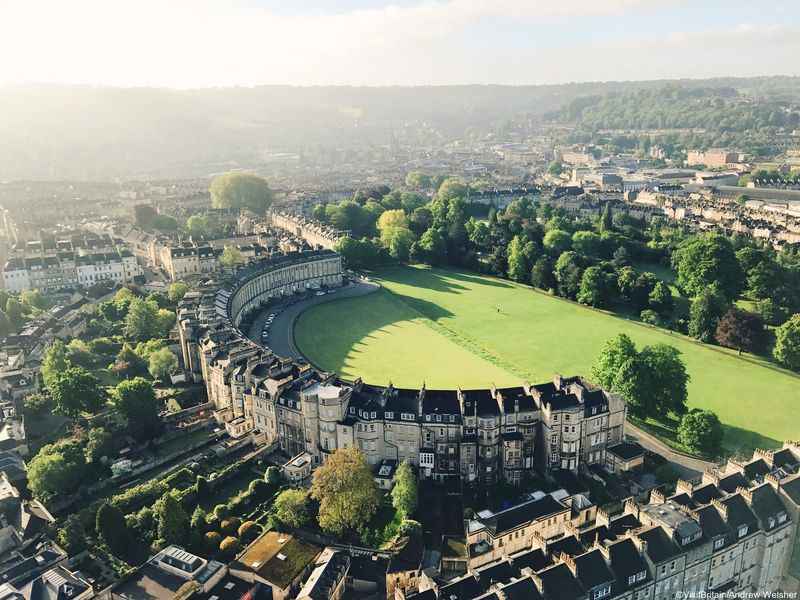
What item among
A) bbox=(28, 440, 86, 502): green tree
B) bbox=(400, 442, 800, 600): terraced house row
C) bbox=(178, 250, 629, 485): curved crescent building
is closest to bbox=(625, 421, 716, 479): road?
bbox=(178, 250, 629, 485): curved crescent building

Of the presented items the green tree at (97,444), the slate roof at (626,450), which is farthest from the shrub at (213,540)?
→ the slate roof at (626,450)

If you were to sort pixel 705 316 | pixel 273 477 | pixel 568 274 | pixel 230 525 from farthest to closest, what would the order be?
pixel 568 274 → pixel 705 316 → pixel 273 477 → pixel 230 525

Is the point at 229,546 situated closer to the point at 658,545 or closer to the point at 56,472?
the point at 56,472

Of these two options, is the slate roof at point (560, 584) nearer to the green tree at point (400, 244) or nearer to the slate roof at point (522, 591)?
the slate roof at point (522, 591)

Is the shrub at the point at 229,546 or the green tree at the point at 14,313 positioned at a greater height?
the green tree at the point at 14,313

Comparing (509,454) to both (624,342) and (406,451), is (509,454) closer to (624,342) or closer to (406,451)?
(406,451)

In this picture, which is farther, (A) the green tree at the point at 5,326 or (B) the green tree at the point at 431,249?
(B) the green tree at the point at 431,249

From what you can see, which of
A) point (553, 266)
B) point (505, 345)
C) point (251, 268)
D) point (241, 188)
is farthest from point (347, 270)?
point (241, 188)

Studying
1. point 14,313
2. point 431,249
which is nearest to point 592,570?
point 14,313
